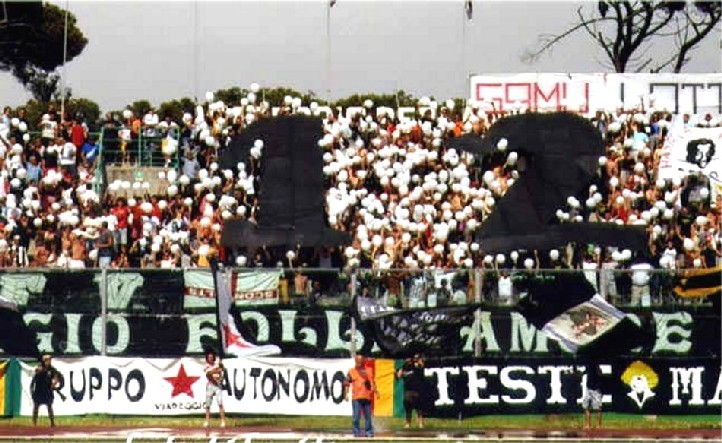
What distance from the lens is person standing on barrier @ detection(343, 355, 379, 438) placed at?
3222 cm

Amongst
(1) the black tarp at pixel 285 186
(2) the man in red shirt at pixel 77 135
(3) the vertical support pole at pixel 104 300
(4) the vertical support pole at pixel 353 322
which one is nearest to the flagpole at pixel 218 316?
(3) the vertical support pole at pixel 104 300

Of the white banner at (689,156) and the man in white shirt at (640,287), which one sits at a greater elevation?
the white banner at (689,156)

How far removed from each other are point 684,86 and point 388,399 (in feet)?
56.7

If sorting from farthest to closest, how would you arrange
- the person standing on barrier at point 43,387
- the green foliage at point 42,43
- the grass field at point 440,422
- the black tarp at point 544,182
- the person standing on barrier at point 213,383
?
the green foliage at point 42,43, the black tarp at point 544,182, the grass field at point 440,422, the person standing on barrier at point 43,387, the person standing on barrier at point 213,383

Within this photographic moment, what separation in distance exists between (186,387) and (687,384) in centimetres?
987

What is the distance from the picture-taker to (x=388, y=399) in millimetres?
34000

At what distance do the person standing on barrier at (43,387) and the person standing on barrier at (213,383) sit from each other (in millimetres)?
3005

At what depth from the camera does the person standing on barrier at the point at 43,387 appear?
110 ft

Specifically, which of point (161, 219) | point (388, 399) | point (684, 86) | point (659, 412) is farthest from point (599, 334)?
point (684, 86)

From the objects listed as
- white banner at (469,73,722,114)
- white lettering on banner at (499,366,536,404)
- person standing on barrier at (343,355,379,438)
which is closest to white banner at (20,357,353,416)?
person standing on barrier at (343,355,379,438)

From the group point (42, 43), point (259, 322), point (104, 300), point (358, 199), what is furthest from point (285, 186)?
point (42, 43)

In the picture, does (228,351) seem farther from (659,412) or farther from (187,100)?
(187,100)

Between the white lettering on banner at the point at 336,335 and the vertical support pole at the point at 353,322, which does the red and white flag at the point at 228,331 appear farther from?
the vertical support pole at the point at 353,322

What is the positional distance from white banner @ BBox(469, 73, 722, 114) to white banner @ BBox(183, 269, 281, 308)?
45.3ft
